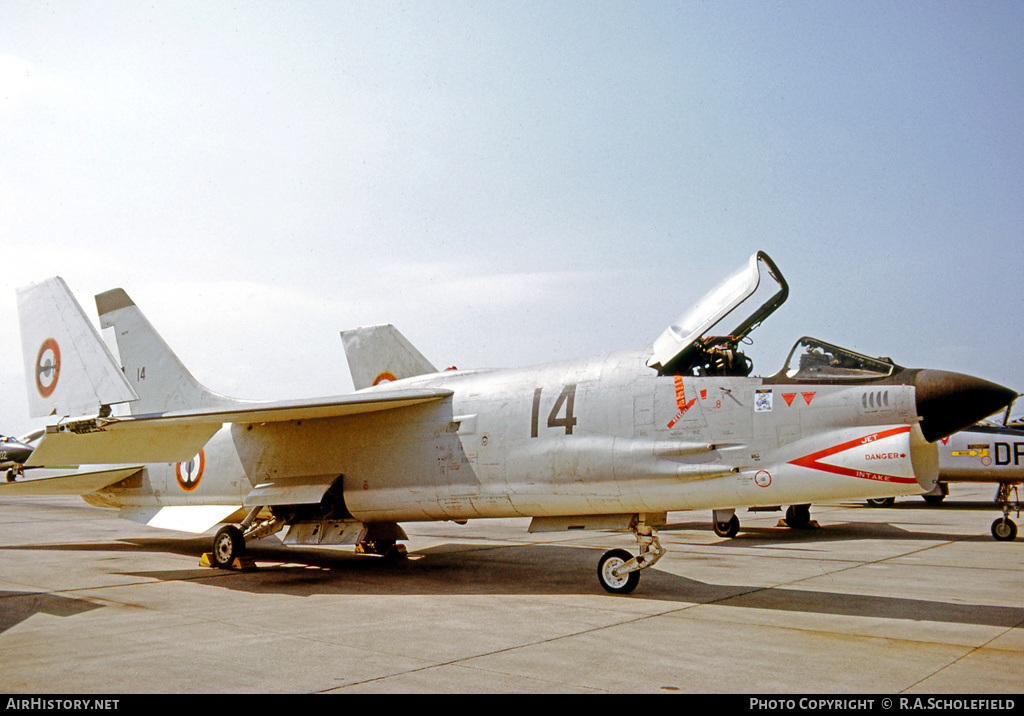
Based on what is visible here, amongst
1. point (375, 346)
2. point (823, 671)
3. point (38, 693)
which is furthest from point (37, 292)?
point (823, 671)

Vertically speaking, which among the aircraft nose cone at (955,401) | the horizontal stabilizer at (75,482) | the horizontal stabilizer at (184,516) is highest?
the aircraft nose cone at (955,401)

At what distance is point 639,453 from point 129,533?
48.5 ft

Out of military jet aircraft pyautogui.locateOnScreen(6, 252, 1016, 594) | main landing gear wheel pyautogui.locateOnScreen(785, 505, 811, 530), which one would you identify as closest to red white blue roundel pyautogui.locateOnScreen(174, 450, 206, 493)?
military jet aircraft pyautogui.locateOnScreen(6, 252, 1016, 594)

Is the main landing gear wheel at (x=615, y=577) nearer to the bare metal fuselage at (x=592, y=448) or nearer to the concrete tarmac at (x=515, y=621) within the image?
the concrete tarmac at (x=515, y=621)

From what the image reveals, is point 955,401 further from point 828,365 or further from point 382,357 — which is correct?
point 382,357

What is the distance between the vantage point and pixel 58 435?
32.9 feet

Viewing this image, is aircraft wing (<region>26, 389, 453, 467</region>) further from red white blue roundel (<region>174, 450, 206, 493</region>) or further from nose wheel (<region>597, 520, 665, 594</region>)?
nose wheel (<region>597, 520, 665, 594</region>)

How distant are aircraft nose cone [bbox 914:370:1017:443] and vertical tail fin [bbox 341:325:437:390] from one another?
29.4 ft

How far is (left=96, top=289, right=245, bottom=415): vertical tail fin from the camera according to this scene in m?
13.3

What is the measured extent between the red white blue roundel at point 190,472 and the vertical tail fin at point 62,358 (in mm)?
1994

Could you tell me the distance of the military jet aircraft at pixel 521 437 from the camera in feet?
23.0

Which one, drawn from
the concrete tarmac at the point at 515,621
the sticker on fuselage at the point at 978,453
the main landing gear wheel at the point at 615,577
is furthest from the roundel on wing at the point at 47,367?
the sticker on fuselage at the point at 978,453

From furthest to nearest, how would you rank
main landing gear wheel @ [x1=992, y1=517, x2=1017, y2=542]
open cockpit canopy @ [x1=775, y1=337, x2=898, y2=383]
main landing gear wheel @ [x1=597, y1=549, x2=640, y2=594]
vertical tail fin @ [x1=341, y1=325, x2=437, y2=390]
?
main landing gear wheel @ [x1=992, y1=517, x2=1017, y2=542]
vertical tail fin @ [x1=341, y1=325, x2=437, y2=390]
main landing gear wheel @ [x1=597, y1=549, x2=640, y2=594]
open cockpit canopy @ [x1=775, y1=337, x2=898, y2=383]

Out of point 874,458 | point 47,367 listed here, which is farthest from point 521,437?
point 47,367
